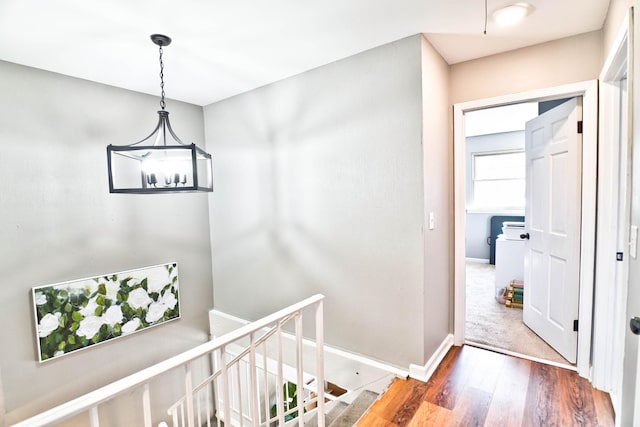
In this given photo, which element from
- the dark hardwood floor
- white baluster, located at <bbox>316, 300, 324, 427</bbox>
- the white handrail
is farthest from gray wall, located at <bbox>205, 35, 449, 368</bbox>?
the white handrail

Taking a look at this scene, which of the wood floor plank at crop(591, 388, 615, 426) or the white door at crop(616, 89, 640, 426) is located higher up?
the white door at crop(616, 89, 640, 426)

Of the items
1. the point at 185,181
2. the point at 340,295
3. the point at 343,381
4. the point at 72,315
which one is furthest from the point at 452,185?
the point at 72,315

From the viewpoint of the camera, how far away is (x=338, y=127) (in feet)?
8.23

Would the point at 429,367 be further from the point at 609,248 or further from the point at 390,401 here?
the point at 609,248

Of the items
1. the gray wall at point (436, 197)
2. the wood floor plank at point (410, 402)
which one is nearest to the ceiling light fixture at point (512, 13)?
the gray wall at point (436, 197)

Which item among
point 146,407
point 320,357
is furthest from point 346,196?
point 146,407

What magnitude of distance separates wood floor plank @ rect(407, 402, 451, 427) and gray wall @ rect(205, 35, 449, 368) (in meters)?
0.36

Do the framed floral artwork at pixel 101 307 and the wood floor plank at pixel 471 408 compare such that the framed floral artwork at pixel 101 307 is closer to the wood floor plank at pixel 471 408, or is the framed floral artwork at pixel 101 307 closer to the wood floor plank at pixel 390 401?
the wood floor plank at pixel 390 401

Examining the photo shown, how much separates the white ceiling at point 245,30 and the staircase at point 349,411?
257cm

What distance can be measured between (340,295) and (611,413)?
1.79 metres

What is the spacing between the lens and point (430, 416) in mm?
1857

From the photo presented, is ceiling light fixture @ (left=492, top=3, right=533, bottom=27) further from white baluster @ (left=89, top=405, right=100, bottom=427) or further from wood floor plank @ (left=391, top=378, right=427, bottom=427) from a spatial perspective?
white baluster @ (left=89, top=405, right=100, bottom=427)

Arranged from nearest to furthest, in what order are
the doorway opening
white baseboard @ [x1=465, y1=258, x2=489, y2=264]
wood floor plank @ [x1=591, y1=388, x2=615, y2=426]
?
wood floor plank @ [x1=591, y1=388, x2=615, y2=426] < the doorway opening < white baseboard @ [x1=465, y1=258, x2=489, y2=264]

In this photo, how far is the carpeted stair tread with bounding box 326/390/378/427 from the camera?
2.04m
